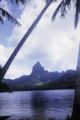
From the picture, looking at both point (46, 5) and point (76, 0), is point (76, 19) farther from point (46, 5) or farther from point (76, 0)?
point (46, 5)

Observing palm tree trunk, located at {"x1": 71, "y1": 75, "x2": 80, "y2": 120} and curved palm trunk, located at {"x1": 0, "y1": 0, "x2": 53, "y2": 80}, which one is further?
palm tree trunk, located at {"x1": 71, "y1": 75, "x2": 80, "y2": 120}

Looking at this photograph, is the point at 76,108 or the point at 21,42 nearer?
the point at 21,42

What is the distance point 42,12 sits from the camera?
19859mm

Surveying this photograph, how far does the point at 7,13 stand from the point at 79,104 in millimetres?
6797

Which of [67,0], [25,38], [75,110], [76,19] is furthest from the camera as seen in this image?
[76,19]

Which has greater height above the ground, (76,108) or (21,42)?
(21,42)

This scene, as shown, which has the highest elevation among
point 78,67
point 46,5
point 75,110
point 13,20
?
point 46,5

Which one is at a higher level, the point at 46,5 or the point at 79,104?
the point at 46,5

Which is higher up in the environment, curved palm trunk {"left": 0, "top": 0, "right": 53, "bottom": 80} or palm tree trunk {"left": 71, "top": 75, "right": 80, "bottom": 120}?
curved palm trunk {"left": 0, "top": 0, "right": 53, "bottom": 80}

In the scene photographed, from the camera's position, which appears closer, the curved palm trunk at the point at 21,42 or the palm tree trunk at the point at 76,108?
the curved palm trunk at the point at 21,42

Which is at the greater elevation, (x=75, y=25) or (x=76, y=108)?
(x=75, y=25)

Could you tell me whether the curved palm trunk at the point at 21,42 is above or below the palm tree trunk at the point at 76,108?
above

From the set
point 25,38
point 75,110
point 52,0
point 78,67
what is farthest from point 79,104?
point 52,0

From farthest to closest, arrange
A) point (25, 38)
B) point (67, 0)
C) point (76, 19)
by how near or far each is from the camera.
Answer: point (76, 19), point (67, 0), point (25, 38)
